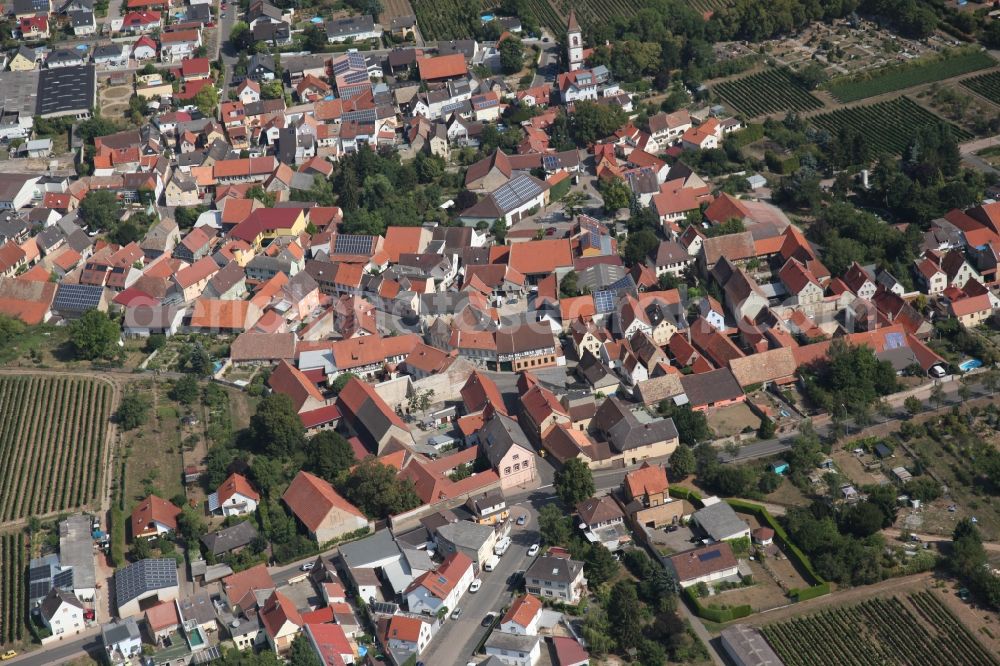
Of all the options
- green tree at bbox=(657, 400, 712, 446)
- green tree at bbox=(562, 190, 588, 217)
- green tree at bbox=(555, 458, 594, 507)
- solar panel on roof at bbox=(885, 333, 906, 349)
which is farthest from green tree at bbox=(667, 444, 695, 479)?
green tree at bbox=(562, 190, 588, 217)

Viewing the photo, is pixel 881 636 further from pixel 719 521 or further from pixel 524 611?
pixel 524 611

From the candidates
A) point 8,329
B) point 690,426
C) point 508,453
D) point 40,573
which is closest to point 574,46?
point 690,426

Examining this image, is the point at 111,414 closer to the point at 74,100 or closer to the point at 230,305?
the point at 230,305

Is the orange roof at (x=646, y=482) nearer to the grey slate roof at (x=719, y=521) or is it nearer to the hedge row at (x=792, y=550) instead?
the grey slate roof at (x=719, y=521)

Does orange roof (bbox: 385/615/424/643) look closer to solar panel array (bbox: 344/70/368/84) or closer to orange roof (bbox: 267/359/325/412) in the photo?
orange roof (bbox: 267/359/325/412)

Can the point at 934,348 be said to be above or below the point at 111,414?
above

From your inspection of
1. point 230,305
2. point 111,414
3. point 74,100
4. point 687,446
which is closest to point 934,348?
point 687,446
